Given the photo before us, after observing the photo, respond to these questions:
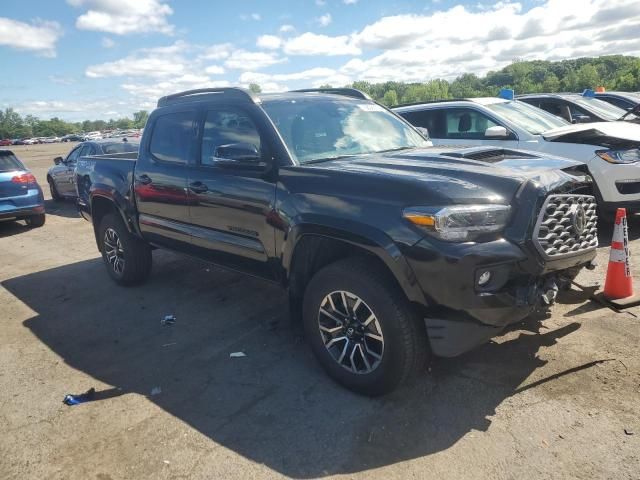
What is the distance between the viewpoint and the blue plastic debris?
3.47m

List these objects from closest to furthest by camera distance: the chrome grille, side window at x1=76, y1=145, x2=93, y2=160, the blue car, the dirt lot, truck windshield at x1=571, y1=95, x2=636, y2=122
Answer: the dirt lot, the chrome grille, truck windshield at x1=571, y1=95, x2=636, y2=122, the blue car, side window at x1=76, y1=145, x2=93, y2=160

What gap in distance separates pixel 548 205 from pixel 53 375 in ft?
12.2

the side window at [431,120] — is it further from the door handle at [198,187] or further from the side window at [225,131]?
the door handle at [198,187]

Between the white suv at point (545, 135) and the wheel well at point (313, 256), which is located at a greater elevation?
the white suv at point (545, 135)

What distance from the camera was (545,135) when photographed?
6.84m

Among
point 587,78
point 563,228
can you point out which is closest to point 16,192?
point 563,228

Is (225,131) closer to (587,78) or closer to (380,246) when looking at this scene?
(380,246)

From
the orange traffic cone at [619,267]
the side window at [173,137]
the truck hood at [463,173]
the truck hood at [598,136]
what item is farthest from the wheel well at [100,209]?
the truck hood at [598,136]

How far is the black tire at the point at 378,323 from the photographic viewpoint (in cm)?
298

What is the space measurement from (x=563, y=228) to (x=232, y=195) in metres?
2.38

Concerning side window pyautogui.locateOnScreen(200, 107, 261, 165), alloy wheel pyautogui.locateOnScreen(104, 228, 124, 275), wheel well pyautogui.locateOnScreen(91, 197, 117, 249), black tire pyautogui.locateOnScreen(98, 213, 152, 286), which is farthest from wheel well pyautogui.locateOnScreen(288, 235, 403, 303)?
wheel well pyautogui.locateOnScreen(91, 197, 117, 249)

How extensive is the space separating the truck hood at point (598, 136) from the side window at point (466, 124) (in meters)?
0.86

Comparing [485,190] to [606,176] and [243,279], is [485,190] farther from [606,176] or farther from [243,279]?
[606,176]

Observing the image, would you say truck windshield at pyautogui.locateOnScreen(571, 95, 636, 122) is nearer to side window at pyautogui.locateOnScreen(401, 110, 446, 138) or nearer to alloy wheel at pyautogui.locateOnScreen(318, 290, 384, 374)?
side window at pyautogui.locateOnScreen(401, 110, 446, 138)
